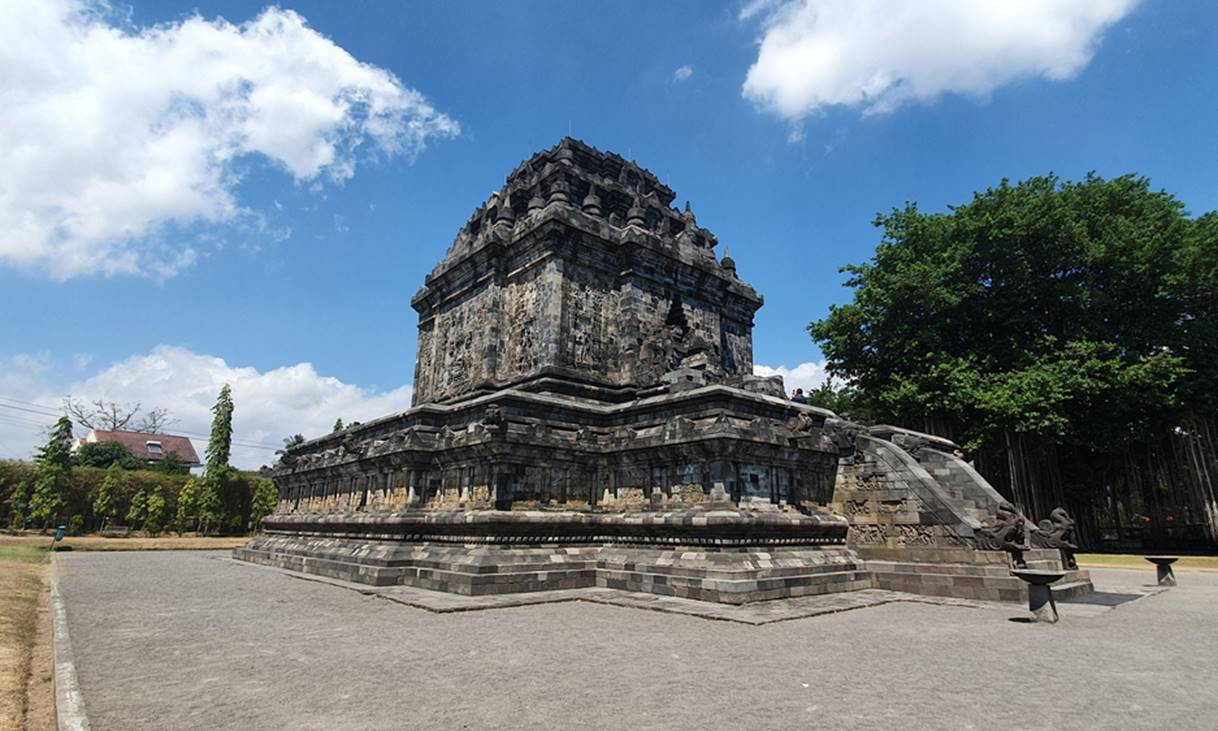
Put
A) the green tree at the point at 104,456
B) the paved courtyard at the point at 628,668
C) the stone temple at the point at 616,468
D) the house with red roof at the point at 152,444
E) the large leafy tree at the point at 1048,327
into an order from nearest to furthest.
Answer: the paved courtyard at the point at 628,668 < the stone temple at the point at 616,468 < the large leafy tree at the point at 1048,327 < the green tree at the point at 104,456 < the house with red roof at the point at 152,444

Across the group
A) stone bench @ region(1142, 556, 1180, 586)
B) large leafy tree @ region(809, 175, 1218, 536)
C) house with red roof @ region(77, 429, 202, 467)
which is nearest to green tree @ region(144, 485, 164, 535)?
house with red roof @ region(77, 429, 202, 467)

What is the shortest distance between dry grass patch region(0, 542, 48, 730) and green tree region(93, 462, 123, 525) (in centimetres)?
2878

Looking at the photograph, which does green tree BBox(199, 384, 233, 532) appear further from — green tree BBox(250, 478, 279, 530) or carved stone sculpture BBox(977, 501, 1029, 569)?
carved stone sculpture BBox(977, 501, 1029, 569)

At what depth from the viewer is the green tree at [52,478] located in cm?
4188

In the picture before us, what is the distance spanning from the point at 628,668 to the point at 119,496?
5229cm

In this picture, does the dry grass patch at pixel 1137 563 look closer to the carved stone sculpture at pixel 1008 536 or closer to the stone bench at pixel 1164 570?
the stone bench at pixel 1164 570

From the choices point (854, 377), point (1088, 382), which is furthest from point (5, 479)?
point (1088, 382)

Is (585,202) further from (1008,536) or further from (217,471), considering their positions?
(217,471)

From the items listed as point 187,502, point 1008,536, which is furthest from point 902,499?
point 187,502

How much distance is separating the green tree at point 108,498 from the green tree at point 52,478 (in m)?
1.97

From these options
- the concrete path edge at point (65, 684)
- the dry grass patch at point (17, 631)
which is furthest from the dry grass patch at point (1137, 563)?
the dry grass patch at point (17, 631)

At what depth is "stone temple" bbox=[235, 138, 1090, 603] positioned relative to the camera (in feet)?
46.0

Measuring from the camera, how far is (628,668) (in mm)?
7320

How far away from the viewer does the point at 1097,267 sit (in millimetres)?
26453
